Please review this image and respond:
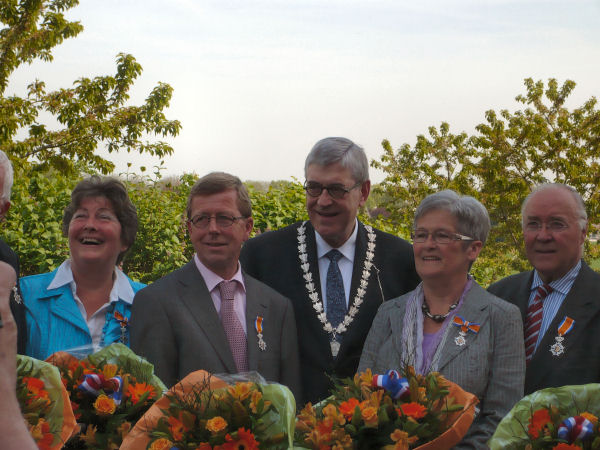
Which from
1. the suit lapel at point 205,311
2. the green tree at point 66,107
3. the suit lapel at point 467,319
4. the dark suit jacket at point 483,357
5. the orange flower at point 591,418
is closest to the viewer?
the orange flower at point 591,418

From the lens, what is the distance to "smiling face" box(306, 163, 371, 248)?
4262 millimetres

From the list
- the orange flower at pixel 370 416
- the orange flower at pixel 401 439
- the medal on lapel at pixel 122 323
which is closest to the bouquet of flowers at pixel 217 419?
the orange flower at pixel 370 416

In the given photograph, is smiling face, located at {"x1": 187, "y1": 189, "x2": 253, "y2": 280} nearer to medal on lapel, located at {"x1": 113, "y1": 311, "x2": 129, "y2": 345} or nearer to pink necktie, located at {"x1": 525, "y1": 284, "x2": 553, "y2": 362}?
medal on lapel, located at {"x1": 113, "y1": 311, "x2": 129, "y2": 345}

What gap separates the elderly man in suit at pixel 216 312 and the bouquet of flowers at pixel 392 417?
0.93 m

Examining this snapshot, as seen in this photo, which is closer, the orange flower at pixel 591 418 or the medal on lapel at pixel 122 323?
the orange flower at pixel 591 418

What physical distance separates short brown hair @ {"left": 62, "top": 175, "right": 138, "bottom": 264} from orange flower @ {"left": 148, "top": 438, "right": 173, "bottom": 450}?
184cm

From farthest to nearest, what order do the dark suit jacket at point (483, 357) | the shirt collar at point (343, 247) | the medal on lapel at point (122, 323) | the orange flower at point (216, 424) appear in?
the shirt collar at point (343, 247), the medal on lapel at point (122, 323), the dark suit jacket at point (483, 357), the orange flower at point (216, 424)

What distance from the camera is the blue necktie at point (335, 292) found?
4.30 metres

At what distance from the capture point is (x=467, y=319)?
3648 mm

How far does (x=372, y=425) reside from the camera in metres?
2.74

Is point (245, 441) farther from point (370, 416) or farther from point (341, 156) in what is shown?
point (341, 156)

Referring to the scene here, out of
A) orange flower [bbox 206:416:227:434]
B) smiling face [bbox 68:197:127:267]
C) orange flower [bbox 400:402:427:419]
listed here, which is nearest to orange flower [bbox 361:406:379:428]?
orange flower [bbox 400:402:427:419]

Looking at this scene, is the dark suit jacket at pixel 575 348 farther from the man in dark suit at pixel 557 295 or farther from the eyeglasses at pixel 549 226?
the eyeglasses at pixel 549 226

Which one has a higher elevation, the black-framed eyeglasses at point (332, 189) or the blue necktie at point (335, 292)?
the black-framed eyeglasses at point (332, 189)
